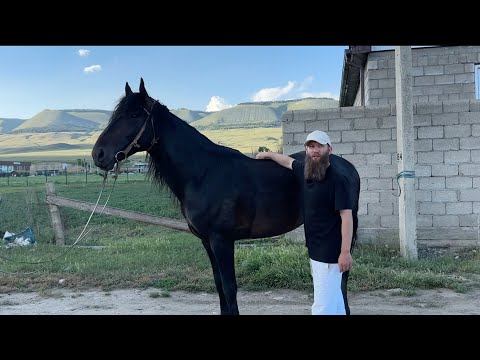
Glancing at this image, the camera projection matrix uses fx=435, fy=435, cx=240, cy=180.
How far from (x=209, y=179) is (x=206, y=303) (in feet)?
5.99

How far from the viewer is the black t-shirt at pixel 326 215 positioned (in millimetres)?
2779

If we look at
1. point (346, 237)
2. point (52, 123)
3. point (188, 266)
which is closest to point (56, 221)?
point (188, 266)

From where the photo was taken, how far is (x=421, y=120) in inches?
285

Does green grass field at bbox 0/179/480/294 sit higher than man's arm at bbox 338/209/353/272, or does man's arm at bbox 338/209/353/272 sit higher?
man's arm at bbox 338/209/353/272

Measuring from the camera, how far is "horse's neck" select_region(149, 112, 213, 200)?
364 centimetres

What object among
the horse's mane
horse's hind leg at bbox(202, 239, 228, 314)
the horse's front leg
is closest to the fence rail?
the horse's mane

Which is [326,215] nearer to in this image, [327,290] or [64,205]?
[327,290]

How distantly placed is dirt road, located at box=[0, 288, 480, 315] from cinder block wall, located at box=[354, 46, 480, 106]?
506 cm

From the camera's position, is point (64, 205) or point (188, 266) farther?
point (64, 205)

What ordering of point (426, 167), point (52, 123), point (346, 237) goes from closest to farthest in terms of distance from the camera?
point (346, 237), point (426, 167), point (52, 123)

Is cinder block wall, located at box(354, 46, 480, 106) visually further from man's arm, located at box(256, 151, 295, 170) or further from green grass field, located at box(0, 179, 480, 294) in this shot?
man's arm, located at box(256, 151, 295, 170)

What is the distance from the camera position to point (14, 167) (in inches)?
466
